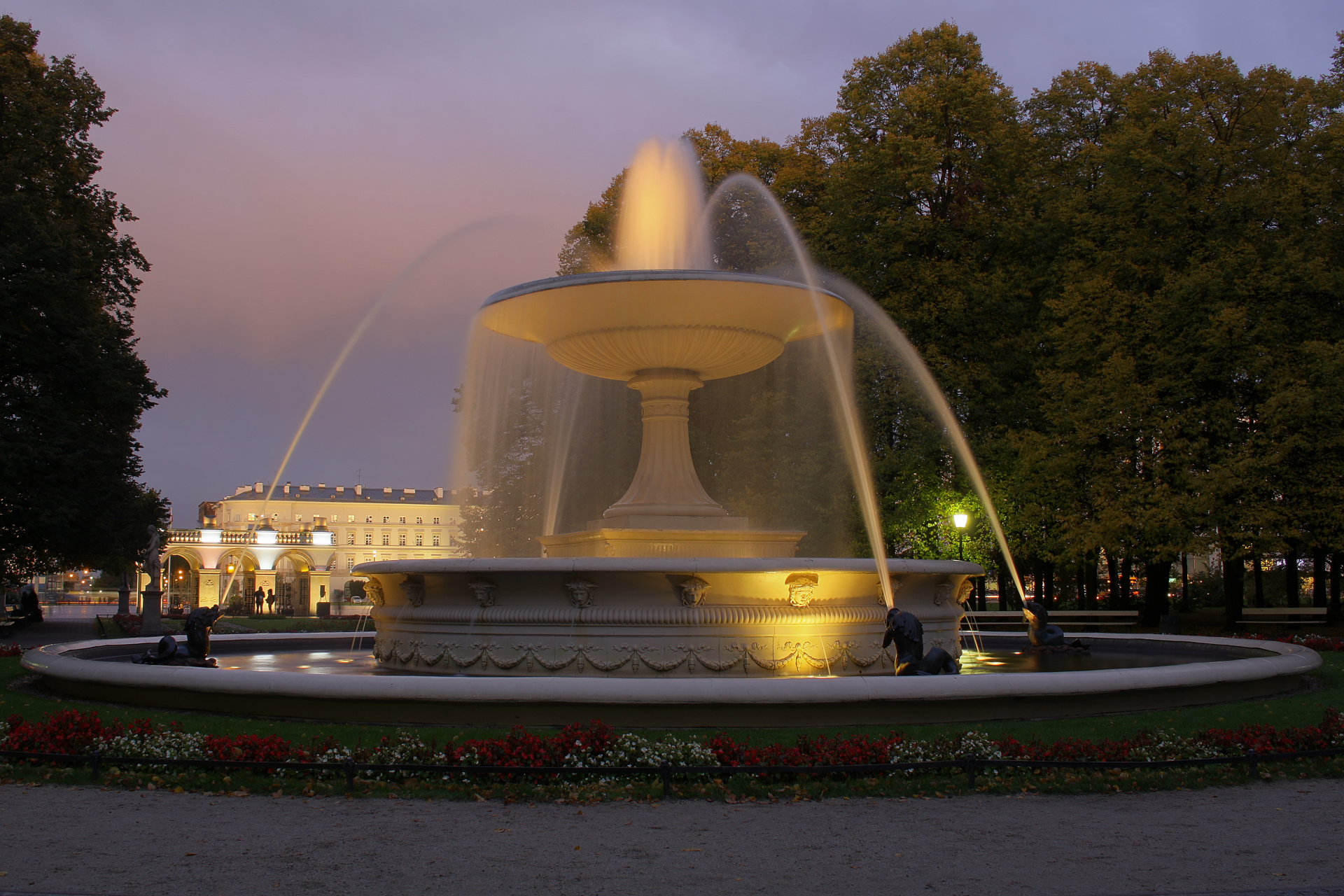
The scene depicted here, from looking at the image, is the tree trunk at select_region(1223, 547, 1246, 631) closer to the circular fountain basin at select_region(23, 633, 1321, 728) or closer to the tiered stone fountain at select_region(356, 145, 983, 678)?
the tiered stone fountain at select_region(356, 145, 983, 678)

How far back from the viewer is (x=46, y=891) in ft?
17.2

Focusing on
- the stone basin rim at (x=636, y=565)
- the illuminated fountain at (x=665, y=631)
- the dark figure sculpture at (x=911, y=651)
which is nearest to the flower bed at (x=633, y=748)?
the illuminated fountain at (x=665, y=631)

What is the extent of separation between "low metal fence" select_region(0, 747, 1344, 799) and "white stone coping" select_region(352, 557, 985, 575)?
3.17m

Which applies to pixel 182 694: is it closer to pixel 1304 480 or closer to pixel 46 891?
pixel 46 891

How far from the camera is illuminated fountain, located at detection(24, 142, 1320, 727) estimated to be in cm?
912

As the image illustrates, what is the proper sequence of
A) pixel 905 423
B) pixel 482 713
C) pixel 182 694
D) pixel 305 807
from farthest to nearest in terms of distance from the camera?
pixel 905 423, pixel 182 694, pixel 482 713, pixel 305 807

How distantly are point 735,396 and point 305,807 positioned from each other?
24.1 m

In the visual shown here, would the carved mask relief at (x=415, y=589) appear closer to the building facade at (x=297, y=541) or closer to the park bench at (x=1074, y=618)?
the park bench at (x=1074, y=618)

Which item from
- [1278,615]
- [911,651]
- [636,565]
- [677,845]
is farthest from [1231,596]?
[677,845]

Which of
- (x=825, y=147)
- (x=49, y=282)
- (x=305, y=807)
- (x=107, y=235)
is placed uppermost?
(x=825, y=147)

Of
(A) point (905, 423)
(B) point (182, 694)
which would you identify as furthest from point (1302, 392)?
(B) point (182, 694)

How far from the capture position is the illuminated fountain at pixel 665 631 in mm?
9125

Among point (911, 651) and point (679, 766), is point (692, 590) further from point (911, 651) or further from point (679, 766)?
point (679, 766)

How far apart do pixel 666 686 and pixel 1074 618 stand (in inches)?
846
